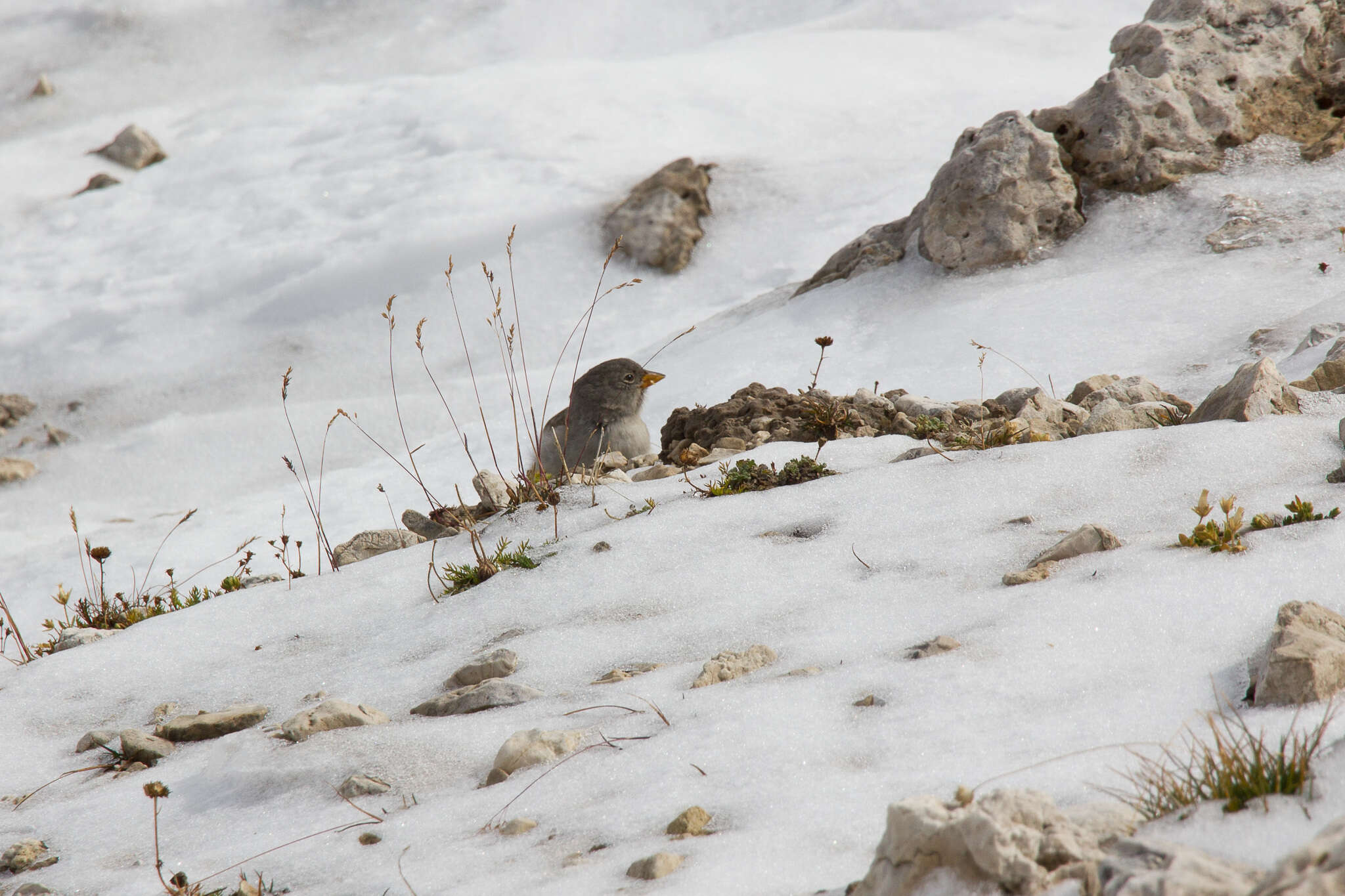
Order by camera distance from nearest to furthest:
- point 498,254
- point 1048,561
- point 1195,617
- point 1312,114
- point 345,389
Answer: point 1195,617
point 1048,561
point 1312,114
point 345,389
point 498,254

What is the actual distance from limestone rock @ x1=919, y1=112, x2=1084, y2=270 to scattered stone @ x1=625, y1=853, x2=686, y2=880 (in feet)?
21.1

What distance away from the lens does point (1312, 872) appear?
1.13m

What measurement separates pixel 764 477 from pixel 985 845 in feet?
9.19

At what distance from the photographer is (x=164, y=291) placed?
461 inches

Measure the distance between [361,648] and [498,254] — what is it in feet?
27.3

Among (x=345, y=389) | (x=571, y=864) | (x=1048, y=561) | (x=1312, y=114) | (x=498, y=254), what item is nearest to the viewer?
(x=571, y=864)

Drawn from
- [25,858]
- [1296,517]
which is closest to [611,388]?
[1296,517]

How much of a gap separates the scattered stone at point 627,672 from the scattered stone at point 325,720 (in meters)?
0.65

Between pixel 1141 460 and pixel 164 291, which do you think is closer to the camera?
pixel 1141 460

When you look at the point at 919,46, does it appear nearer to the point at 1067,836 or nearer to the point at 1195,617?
the point at 1195,617

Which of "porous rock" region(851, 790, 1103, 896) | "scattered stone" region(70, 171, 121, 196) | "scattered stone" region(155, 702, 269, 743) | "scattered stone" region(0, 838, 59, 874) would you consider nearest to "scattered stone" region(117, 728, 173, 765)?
"scattered stone" region(155, 702, 269, 743)

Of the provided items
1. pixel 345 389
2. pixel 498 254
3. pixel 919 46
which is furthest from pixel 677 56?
pixel 345 389

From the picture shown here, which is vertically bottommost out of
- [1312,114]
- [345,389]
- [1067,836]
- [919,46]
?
[345,389]

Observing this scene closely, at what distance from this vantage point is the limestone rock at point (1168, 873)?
1217mm
